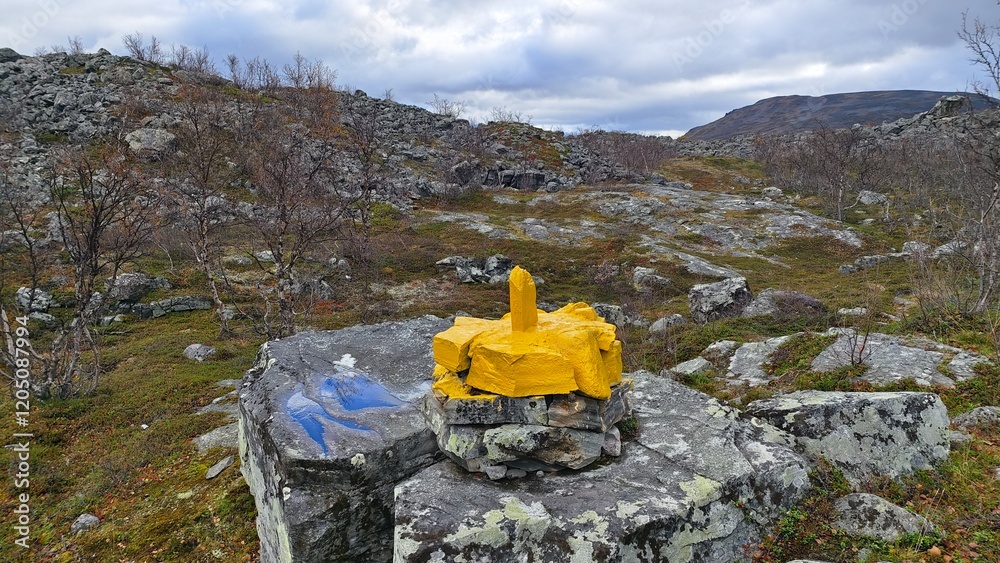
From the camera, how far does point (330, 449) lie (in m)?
4.96

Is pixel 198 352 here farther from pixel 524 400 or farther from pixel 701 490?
pixel 701 490

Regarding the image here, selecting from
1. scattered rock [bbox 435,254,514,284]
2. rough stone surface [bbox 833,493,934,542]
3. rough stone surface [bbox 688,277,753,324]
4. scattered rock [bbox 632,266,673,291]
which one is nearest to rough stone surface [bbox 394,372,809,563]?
rough stone surface [bbox 833,493,934,542]

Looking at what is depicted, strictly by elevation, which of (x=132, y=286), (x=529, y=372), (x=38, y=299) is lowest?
(x=38, y=299)

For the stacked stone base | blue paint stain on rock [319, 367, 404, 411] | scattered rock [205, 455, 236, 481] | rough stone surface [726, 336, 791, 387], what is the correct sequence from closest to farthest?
the stacked stone base, blue paint stain on rock [319, 367, 404, 411], scattered rock [205, 455, 236, 481], rough stone surface [726, 336, 791, 387]

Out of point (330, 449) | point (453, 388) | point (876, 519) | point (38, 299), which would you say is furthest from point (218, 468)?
point (38, 299)

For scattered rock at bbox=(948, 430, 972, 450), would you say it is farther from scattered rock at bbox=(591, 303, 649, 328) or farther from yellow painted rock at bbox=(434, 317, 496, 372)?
scattered rock at bbox=(591, 303, 649, 328)

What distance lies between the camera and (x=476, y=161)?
6456 centimetres

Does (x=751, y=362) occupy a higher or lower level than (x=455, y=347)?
lower

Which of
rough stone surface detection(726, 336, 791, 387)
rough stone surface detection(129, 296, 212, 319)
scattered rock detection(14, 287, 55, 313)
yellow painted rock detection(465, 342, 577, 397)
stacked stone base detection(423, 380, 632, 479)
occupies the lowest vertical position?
rough stone surface detection(129, 296, 212, 319)

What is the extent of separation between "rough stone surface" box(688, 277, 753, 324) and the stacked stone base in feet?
49.6

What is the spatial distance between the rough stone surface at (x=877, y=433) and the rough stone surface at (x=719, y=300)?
517 inches

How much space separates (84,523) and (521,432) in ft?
23.6

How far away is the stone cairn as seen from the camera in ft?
14.9

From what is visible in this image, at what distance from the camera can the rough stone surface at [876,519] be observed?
4.04 meters
